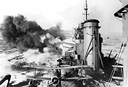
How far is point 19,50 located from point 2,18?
3.16m

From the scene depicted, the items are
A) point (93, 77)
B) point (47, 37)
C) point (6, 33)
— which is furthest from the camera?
point (47, 37)

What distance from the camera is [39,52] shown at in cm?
961

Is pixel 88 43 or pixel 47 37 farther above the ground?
pixel 47 37

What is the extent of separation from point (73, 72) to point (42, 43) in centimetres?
455

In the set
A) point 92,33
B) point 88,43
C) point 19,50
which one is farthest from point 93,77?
point 19,50

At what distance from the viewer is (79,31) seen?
25.2 feet

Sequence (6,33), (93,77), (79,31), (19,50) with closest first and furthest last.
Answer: (93,77)
(6,33)
(79,31)
(19,50)

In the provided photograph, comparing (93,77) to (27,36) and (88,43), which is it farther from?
(27,36)

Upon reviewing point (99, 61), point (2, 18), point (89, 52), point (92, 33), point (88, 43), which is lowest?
point (99, 61)

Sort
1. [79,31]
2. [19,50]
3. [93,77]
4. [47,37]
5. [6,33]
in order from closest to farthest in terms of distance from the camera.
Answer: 1. [93,77]
2. [6,33]
3. [79,31]
4. [19,50]
5. [47,37]

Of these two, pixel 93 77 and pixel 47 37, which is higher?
pixel 47 37

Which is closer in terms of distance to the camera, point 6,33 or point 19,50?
point 6,33

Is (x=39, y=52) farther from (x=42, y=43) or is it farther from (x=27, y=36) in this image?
(x=27, y=36)

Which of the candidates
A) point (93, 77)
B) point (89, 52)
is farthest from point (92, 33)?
point (93, 77)
